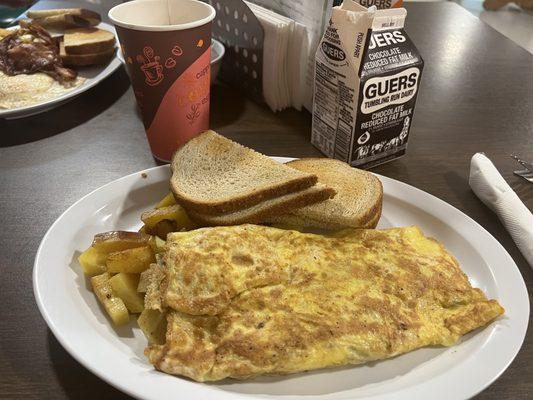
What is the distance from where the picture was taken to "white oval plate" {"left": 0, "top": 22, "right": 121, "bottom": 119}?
2018mm

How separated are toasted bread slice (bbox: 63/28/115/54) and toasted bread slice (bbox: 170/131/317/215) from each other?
119 centimetres

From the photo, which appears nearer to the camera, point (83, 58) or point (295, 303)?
point (295, 303)

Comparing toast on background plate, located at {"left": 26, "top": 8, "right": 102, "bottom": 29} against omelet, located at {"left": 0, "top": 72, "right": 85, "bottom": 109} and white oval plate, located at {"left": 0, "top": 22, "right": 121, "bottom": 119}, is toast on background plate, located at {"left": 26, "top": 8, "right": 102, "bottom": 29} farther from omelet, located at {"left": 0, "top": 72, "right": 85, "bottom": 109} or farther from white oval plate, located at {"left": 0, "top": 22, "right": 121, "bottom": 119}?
omelet, located at {"left": 0, "top": 72, "right": 85, "bottom": 109}

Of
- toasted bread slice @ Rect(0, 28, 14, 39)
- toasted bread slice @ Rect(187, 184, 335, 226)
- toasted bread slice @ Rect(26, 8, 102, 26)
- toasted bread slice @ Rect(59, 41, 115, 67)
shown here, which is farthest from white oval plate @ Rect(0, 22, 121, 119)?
toasted bread slice @ Rect(187, 184, 335, 226)

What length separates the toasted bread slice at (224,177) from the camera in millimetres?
1393

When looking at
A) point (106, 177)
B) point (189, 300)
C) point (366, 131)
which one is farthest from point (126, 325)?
point (366, 131)

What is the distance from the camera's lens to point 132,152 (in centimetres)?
196

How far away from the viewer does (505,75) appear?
9.14 ft

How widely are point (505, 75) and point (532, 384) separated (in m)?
2.23

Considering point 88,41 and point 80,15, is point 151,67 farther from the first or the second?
point 80,15

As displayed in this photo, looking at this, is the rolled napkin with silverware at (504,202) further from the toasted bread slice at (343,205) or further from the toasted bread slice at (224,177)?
the toasted bread slice at (224,177)

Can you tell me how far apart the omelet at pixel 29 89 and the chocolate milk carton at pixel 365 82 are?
4.17 feet

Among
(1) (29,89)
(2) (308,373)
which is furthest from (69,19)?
(2) (308,373)

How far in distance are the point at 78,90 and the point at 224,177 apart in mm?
1069
